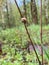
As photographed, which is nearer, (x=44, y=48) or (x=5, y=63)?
(x=44, y=48)

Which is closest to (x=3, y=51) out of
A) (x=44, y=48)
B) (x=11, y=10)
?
(x=44, y=48)

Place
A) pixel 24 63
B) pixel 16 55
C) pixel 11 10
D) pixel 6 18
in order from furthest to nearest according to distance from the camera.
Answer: pixel 11 10
pixel 6 18
pixel 16 55
pixel 24 63

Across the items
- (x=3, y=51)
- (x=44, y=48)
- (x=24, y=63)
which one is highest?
(x=44, y=48)

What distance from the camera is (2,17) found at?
936 inches

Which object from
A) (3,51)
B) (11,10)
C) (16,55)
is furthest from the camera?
(11,10)

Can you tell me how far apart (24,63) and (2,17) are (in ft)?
62.3

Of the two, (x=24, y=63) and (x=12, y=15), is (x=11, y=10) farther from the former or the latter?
(x=24, y=63)

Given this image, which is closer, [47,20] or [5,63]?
[5,63]

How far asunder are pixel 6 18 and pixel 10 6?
3179 millimetres

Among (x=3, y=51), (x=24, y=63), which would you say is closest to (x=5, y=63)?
(x=24, y=63)

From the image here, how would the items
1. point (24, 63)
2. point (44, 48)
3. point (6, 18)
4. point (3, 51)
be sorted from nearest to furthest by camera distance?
point (44, 48) < point (24, 63) < point (3, 51) < point (6, 18)

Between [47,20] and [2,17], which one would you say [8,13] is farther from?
[47,20]

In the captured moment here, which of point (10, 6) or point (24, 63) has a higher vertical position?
point (24, 63)

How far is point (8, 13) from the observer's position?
25469mm
